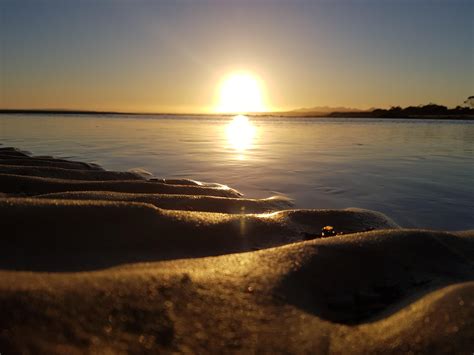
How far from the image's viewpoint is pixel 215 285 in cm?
170

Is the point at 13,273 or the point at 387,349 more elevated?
the point at 13,273

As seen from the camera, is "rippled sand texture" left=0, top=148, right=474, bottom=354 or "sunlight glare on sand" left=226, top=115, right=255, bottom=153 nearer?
"rippled sand texture" left=0, top=148, right=474, bottom=354

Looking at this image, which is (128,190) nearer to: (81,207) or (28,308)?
(81,207)

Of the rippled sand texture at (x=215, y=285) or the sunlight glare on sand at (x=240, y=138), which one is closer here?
the rippled sand texture at (x=215, y=285)

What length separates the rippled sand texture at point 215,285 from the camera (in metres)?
1.27

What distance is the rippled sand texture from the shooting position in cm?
127

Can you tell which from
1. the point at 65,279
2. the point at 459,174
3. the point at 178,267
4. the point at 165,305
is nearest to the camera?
the point at 165,305

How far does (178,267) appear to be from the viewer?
192 centimetres

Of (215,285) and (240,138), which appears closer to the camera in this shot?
(215,285)

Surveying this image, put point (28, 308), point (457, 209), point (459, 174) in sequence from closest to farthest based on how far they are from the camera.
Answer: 1. point (28, 308)
2. point (457, 209)
3. point (459, 174)

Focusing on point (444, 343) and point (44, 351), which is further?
point (444, 343)

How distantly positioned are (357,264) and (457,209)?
138 inches

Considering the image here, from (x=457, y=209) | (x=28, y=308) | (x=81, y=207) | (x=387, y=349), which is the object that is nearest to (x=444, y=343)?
(x=387, y=349)

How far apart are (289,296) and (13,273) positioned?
1.30m
